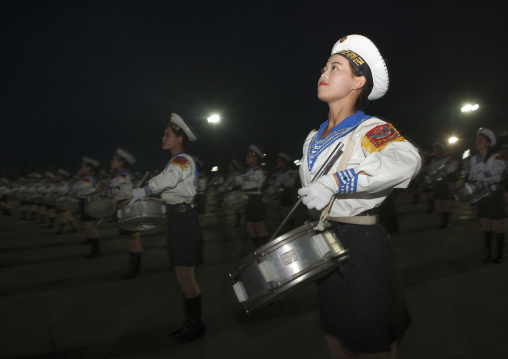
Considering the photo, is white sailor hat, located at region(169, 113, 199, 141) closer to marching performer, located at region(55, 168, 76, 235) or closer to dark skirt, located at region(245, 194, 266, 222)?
dark skirt, located at region(245, 194, 266, 222)

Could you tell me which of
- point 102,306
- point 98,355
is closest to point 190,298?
point 98,355

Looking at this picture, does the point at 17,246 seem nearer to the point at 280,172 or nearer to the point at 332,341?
the point at 280,172

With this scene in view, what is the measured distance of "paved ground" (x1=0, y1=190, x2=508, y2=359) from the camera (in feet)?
10.7

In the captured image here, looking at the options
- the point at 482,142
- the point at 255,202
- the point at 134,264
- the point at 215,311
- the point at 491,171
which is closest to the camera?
the point at 215,311

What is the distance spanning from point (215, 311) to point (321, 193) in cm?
325

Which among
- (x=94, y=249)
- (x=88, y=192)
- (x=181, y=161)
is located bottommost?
(x=181, y=161)

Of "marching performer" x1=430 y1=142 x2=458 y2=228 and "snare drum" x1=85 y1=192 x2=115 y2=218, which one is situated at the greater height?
"snare drum" x1=85 y1=192 x2=115 y2=218

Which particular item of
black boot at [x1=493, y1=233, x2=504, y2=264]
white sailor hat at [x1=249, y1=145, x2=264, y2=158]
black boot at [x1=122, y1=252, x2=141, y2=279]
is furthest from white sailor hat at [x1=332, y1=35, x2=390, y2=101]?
white sailor hat at [x1=249, y1=145, x2=264, y2=158]

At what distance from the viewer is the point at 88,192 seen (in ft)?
26.6

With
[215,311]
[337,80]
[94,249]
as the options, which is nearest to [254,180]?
[94,249]

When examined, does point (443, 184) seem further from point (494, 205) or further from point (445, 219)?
point (494, 205)

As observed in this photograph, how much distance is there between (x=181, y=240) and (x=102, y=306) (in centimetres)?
210

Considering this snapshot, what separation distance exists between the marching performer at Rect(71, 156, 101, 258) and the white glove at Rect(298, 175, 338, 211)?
6922 mm

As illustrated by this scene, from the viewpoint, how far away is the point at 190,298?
3480 millimetres
